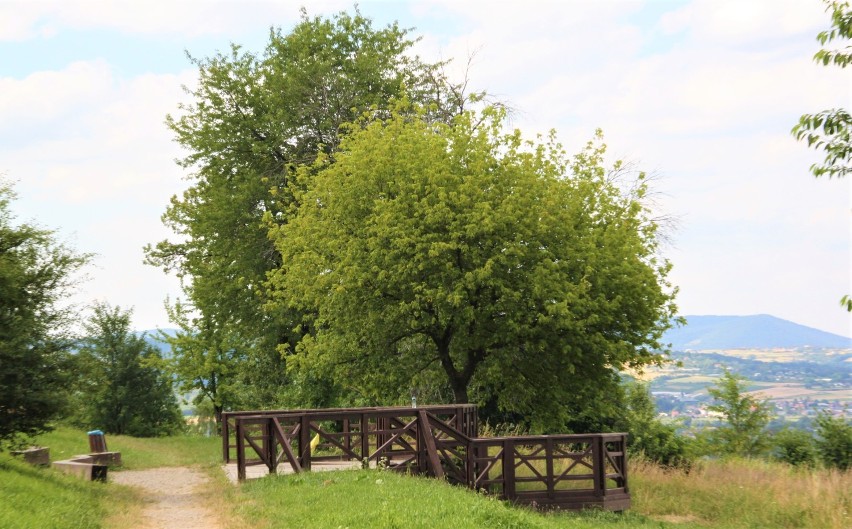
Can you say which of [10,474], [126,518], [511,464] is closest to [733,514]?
[511,464]

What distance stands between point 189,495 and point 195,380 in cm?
3009

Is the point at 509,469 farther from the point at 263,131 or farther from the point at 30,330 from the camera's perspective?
the point at 263,131

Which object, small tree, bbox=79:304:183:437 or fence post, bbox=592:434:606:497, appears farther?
small tree, bbox=79:304:183:437

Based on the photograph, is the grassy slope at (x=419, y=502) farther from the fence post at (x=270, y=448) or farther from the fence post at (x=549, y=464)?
the fence post at (x=270, y=448)

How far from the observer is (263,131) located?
37.6m

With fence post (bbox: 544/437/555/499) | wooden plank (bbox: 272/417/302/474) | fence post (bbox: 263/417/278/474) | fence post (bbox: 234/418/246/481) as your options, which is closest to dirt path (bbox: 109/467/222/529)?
fence post (bbox: 234/418/246/481)

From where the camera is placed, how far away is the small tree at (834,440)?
98.2 feet

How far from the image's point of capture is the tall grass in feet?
64.0

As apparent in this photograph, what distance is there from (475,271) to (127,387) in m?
34.1

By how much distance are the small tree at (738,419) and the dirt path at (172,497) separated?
23435 millimetres

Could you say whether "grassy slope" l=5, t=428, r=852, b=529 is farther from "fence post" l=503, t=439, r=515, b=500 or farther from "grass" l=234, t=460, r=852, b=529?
"fence post" l=503, t=439, r=515, b=500

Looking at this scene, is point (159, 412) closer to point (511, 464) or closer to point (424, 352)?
point (424, 352)

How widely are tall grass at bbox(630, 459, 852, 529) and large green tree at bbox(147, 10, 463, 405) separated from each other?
17.3m

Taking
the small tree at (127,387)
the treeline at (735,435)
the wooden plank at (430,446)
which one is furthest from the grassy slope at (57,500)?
the small tree at (127,387)
